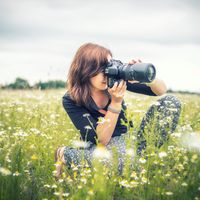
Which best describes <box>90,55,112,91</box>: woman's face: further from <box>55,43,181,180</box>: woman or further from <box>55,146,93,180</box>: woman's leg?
<box>55,146,93,180</box>: woman's leg

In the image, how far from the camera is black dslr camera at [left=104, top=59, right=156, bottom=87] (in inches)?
102

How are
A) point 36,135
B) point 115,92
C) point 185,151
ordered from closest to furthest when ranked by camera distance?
point 185,151
point 115,92
point 36,135

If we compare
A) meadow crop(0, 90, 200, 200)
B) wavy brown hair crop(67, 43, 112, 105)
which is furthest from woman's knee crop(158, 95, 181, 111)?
wavy brown hair crop(67, 43, 112, 105)

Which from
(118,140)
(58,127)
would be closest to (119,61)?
(118,140)

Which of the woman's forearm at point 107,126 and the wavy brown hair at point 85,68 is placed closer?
the woman's forearm at point 107,126

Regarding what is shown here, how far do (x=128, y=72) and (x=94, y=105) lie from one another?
0.51 metres

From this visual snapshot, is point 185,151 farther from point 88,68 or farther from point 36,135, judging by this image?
point 36,135

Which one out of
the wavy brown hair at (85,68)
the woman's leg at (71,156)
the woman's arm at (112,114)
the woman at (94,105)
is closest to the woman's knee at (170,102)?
the woman at (94,105)

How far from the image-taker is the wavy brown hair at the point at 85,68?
116 inches

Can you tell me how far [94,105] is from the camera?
10.1 feet

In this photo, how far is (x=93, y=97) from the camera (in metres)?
3.11

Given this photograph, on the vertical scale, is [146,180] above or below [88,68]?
below

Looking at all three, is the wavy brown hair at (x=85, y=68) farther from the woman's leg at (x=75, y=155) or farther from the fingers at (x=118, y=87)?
the woman's leg at (x=75, y=155)

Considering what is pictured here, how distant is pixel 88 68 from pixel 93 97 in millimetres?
265
